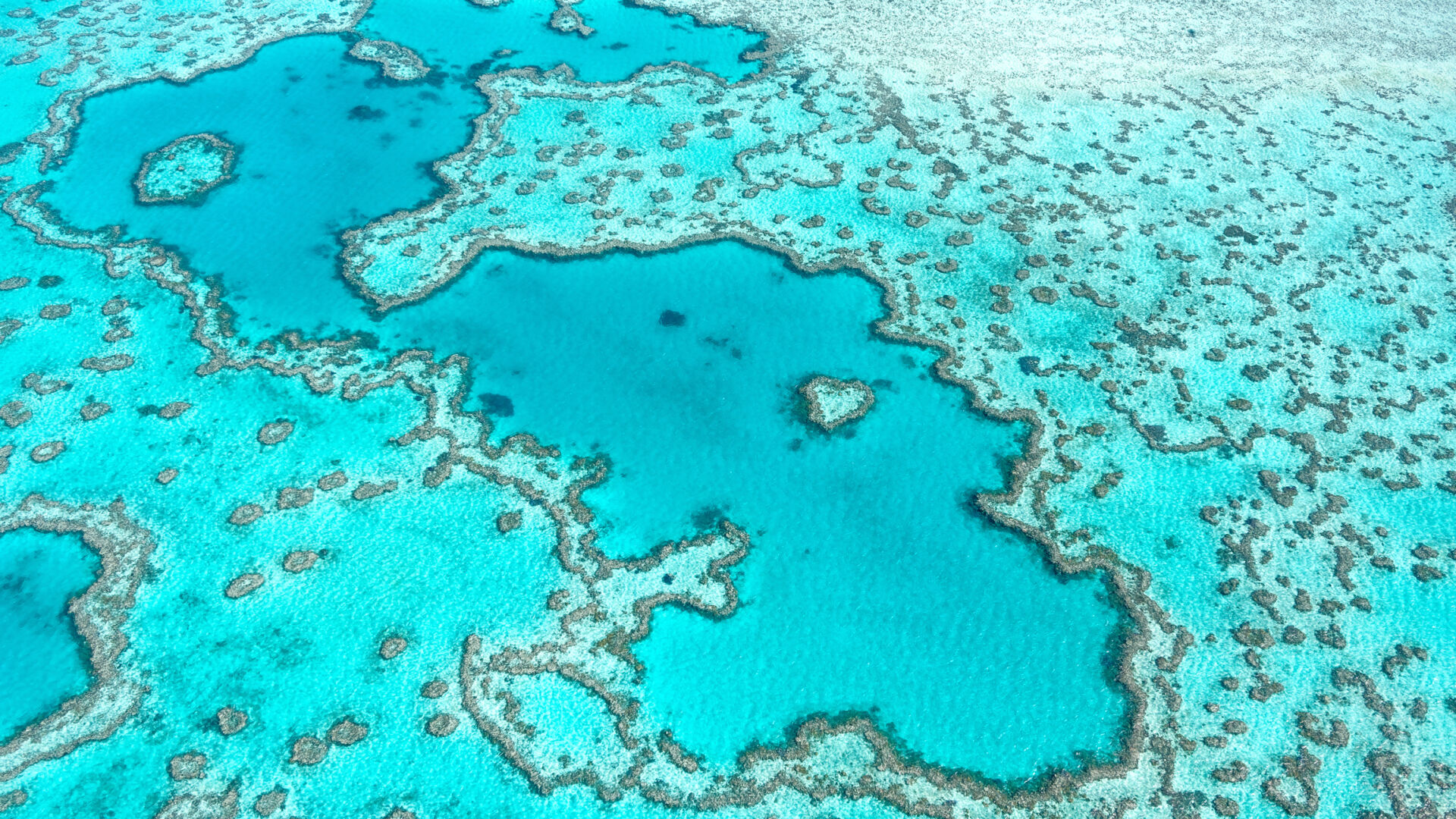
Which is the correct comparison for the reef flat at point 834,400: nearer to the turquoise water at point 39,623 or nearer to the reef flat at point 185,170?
the turquoise water at point 39,623

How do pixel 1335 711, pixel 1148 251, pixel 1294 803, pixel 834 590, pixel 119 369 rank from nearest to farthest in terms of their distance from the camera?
1. pixel 1294 803
2. pixel 1335 711
3. pixel 834 590
4. pixel 119 369
5. pixel 1148 251

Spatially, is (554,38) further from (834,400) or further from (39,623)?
(39,623)

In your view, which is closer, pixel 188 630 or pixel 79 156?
pixel 188 630

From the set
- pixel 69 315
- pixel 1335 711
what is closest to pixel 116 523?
pixel 69 315

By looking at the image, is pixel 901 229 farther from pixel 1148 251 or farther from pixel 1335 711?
pixel 1335 711

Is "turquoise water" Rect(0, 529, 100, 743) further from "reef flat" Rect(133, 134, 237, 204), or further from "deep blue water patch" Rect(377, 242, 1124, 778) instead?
"reef flat" Rect(133, 134, 237, 204)

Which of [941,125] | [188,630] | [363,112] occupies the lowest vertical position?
[188,630]

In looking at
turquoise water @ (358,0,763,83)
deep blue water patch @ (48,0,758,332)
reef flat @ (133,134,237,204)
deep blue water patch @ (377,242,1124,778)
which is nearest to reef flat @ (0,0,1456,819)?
deep blue water patch @ (377,242,1124,778)

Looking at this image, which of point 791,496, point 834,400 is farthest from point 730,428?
point 834,400
